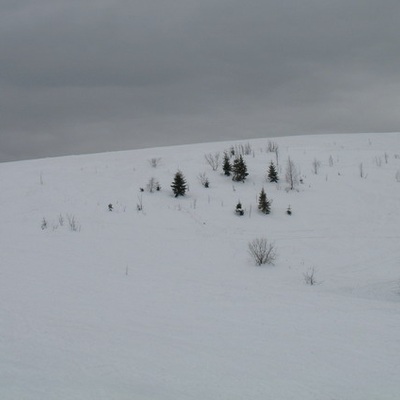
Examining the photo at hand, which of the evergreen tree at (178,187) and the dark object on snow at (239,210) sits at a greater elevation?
the evergreen tree at (178,187)

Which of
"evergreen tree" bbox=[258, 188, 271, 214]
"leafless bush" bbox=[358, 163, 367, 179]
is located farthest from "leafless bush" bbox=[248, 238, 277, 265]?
"leafless bush" bbox=[358, 163, 367, 179]

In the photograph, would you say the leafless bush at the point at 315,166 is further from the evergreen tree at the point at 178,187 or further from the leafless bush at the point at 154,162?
the leafless bush at the point at 154,162

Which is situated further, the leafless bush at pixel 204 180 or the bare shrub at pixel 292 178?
the leafless bush at pixel 204 180

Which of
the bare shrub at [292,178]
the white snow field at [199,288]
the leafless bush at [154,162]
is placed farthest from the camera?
the leafless bush at [154,162]

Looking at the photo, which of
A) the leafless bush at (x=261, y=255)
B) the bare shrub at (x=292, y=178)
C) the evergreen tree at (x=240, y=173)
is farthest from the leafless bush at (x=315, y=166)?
the leafless bush at (x=261, y=255)

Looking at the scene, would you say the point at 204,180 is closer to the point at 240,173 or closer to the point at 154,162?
the point at 240,173

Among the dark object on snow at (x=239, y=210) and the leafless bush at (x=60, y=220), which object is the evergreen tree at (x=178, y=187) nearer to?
the dark object on snow at (x=239, y=210)

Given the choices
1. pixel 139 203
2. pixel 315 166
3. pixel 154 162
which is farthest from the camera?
pixel 154 162

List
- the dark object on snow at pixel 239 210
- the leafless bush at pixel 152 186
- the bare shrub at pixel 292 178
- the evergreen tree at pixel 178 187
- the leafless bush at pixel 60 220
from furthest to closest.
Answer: the bare shrub at pixel 292 178, the leafless bush at pixel 152 186, the evergreen tree at pixel 178 187, the dark object on snow at pixel 239 210, the leafless bush at pixel 60 220

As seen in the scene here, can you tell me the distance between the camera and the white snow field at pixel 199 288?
3.73 m

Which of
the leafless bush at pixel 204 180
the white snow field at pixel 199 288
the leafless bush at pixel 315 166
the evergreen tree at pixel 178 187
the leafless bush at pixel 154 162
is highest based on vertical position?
the leafless bush at pixel 154 162

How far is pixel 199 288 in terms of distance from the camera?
23.7 ft

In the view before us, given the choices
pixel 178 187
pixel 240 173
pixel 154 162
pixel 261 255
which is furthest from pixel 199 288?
pixel 154 162

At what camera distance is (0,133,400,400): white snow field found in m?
3.73
